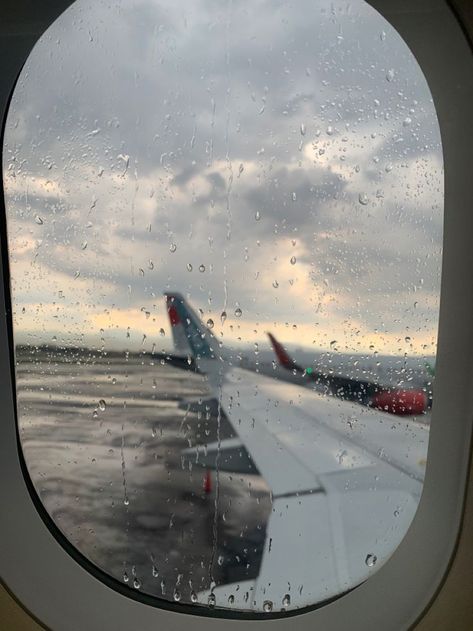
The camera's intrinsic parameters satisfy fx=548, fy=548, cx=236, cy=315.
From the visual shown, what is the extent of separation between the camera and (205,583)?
1.44 meters

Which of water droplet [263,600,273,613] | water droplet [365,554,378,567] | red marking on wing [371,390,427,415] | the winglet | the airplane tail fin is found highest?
the airplane tail fin

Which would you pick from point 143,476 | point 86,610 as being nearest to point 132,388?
point 143,476

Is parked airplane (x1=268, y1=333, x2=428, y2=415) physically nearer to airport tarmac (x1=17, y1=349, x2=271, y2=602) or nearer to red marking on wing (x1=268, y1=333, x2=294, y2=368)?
red marking on wing (x1=268, y1=333, x2=294, y2=368)

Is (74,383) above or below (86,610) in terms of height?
above

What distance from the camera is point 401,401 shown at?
125 cm

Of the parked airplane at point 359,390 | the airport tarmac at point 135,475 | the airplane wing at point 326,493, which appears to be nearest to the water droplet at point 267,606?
the airplane wing at point 326,493

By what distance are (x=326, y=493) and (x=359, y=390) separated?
57 cm

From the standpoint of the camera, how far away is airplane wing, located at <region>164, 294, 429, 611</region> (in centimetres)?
119

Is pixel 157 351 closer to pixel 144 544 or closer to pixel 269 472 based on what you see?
pixel 144 544

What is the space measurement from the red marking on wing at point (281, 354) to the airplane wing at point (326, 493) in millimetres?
103

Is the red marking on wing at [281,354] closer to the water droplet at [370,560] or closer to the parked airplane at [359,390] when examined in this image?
the parked airplane at [359,390]

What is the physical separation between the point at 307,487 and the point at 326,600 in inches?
29.2

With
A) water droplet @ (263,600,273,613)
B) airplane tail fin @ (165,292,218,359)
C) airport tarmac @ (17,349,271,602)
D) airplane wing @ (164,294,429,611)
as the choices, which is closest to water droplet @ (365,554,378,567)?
airplane wing @ (164,294,429,611)

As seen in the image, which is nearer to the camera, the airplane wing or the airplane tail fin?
the airplane wing
